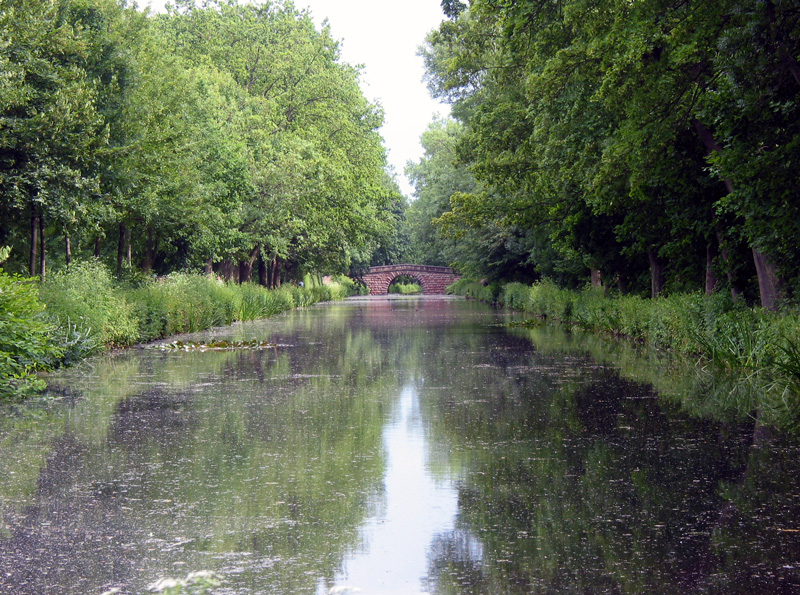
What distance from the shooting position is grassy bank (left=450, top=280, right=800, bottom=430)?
13.8 meters

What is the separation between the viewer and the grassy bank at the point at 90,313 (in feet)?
46.9

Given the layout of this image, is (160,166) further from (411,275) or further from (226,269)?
(411,275)

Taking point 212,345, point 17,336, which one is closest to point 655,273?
point 212,345

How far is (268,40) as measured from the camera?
5475cm

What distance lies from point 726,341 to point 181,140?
1990 centimetres

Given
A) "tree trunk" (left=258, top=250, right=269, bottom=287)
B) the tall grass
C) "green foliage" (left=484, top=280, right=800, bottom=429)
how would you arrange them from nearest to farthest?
"green foliage" (left=484, top=280, right=800, bottom=429) < the tall grass < "tree trunk" (left=258, top=250, right=269, bottom=287)

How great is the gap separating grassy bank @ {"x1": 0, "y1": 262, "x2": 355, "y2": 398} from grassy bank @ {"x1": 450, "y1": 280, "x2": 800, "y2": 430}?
10.1m

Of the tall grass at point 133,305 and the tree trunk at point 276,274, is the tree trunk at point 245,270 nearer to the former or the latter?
the tree trunk at point 276,274

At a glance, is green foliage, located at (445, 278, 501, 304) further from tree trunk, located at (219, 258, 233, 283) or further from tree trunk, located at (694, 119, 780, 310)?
tree trunk, located at (694, 119, 780, 310)

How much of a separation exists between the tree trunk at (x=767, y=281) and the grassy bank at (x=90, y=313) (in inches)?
523

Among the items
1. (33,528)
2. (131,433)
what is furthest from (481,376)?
(33,528)

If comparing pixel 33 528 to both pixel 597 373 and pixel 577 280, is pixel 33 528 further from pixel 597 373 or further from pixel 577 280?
pixel 577 280

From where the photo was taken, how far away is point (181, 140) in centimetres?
3183

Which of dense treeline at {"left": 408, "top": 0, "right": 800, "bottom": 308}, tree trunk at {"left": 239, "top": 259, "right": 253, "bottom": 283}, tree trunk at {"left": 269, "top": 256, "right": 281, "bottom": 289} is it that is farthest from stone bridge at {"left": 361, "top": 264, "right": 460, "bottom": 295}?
dense treeline at {"left": 408, "top": 0, "right": 800, "bottom": 308}
